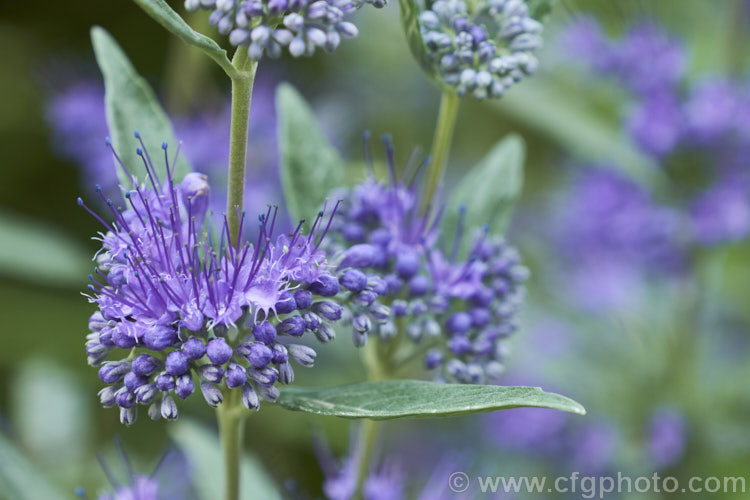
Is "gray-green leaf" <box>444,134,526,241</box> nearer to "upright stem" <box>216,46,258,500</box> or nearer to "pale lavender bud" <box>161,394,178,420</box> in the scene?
"upright stem" <box>216,46,258,500</box>

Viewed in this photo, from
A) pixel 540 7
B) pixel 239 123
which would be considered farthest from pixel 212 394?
pixel 540 7

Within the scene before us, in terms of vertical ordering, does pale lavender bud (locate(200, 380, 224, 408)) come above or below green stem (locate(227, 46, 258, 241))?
below

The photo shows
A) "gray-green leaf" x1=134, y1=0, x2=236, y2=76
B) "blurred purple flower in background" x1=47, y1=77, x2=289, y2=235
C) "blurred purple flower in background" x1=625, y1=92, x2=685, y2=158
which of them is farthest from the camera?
"blurred purple flower in background" x1=47, y1=77, x2=289, y2=235

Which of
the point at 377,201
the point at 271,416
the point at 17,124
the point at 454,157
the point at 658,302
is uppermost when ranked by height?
the point at 454,157

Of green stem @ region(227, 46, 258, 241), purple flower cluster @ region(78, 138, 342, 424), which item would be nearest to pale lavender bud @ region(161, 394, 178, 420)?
purple flower cluster @ region(78, 138, 342, 424)

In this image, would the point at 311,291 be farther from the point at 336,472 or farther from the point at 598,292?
the point at 598,292

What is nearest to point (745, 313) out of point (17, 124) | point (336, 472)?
point (336, 472)

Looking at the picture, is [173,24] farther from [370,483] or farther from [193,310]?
[370,483]
